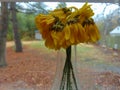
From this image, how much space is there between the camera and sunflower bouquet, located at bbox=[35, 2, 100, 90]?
31.3 inches

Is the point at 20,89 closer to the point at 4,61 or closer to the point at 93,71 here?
the point at 4,61

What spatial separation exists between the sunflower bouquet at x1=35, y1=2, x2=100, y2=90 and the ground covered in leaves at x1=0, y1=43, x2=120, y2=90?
43 cm

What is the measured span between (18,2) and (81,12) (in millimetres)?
564

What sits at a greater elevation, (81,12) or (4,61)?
(81,12)

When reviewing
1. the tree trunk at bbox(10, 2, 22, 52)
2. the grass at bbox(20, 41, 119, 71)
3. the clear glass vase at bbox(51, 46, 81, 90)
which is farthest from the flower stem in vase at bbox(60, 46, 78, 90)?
the tree trunk at bbox(10, 2, 22, 52)

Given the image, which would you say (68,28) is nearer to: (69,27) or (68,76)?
(69,27)

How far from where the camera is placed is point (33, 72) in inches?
50.3

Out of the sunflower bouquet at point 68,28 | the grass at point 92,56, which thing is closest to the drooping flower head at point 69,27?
the sunflower bouquet at point 68,28

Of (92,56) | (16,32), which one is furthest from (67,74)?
(16,32)

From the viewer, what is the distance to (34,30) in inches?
50.1

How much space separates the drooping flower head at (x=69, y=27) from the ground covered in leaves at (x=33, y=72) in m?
0.44

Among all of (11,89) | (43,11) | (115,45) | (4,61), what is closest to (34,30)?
(43,11)

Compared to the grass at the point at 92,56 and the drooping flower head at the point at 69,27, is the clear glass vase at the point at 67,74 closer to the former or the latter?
the drooping flower head at the point at 69,27

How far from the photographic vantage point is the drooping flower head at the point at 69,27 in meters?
0.79
